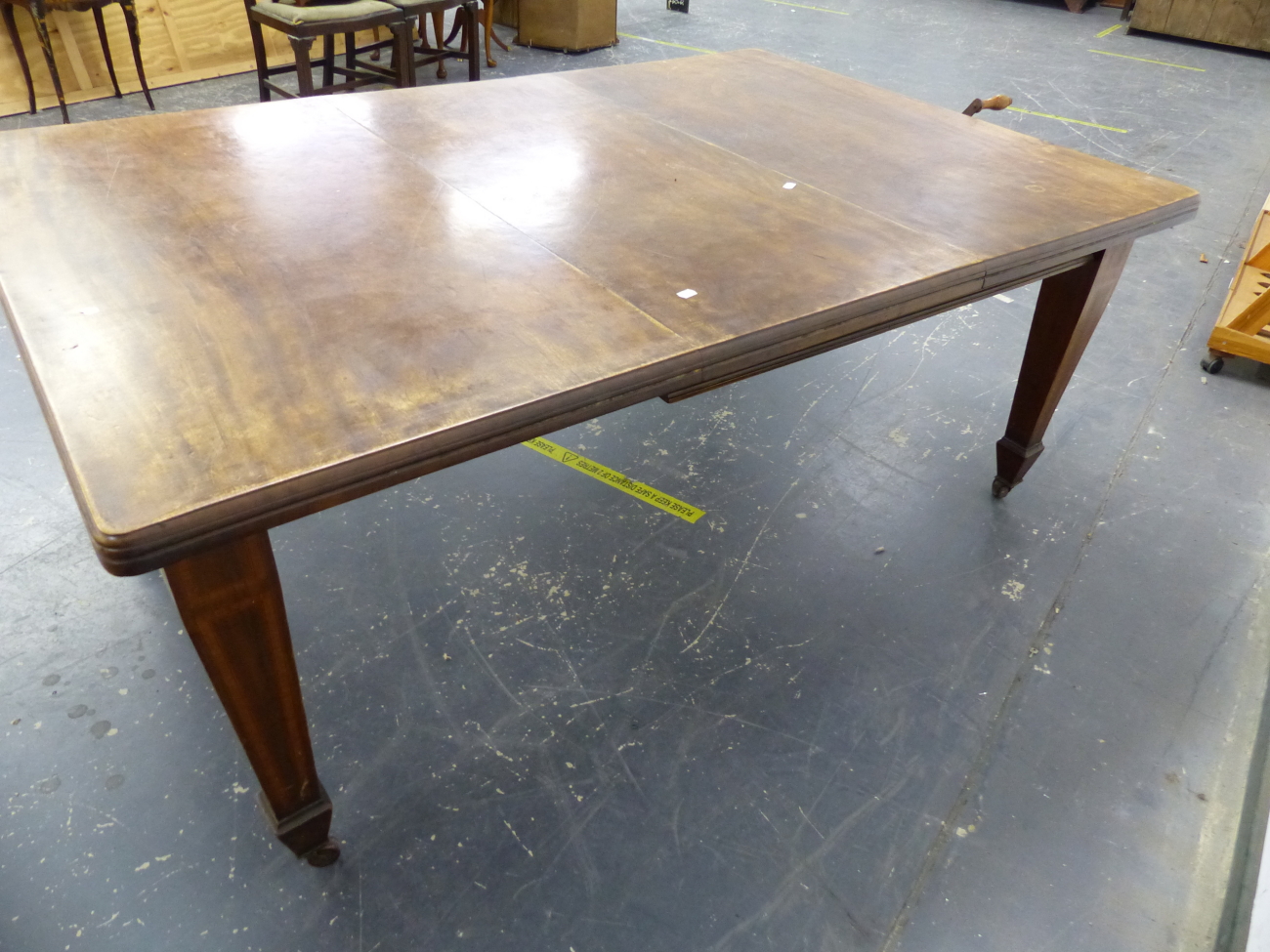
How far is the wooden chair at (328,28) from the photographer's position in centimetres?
329

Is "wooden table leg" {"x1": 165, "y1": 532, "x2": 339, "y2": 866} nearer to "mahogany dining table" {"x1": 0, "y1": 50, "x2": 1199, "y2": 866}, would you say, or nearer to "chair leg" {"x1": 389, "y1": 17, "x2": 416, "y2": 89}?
"mahogany dining table" {"x1": 0, "y1": 50, "x2": 1199, "y2": 866}

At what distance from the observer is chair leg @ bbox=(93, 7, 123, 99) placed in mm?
3706

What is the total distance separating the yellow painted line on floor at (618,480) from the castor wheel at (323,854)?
93 centimetres

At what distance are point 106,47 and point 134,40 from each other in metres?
0.15

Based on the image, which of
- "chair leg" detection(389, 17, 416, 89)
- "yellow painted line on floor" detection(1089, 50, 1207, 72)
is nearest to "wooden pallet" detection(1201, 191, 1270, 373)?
"chair leg" detection(389, 17, 416, 89)

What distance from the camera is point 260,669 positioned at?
3.24 ft

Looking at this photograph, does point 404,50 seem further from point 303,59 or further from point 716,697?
point 716,697

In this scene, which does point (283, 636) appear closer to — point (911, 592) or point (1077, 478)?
point (911, 592)

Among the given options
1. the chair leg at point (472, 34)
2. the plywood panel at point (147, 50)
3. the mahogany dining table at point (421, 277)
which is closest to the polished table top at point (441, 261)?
the mahogany dining table at point (421, 277)

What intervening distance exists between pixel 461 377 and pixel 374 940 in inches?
32.3

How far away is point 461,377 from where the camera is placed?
945 mm

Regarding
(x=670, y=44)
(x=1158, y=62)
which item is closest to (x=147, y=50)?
(x=670, y=44)

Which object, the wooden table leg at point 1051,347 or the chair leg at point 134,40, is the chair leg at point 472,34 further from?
the wooden table leg at point 1051,347

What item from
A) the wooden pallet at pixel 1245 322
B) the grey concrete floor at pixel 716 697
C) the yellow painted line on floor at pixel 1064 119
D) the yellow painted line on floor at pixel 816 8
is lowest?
the grey concrete floor at pixel 716 697
